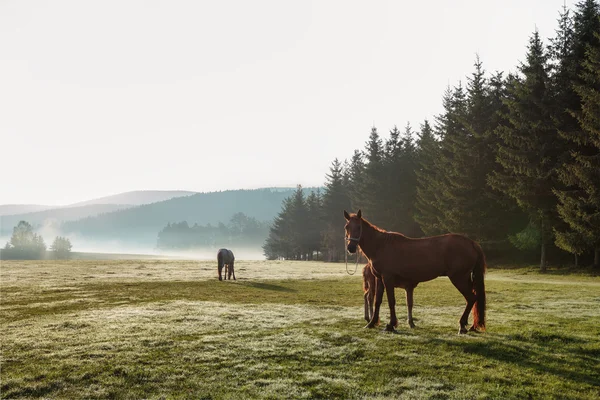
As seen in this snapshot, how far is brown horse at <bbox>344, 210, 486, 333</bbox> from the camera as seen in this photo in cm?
1171

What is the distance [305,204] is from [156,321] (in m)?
93.0

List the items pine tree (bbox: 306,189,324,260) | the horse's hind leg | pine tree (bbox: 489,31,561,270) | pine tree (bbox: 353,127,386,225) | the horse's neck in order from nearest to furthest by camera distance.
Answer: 1. the horse's hind leg
2. the horse's neck
3. pine tree (bbox: 489,31,561,270)
4. pine tree (bbox: 353,127,386,225)
5. pine tree (bbox: 306,189,324,260)

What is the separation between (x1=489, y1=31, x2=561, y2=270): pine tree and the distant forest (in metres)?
0.09

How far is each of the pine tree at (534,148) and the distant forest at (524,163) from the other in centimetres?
9

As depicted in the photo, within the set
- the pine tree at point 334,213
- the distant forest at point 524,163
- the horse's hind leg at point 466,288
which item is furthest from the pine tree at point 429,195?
the horse's hind leg at point 466,288

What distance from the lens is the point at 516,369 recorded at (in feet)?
27.7

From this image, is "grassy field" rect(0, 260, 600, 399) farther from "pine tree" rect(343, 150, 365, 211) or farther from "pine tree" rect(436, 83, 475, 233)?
"pine tree" rect(343, 150, 365, 211)

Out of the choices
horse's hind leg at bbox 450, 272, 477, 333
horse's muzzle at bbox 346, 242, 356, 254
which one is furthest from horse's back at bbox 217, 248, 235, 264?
horse's hind leg at bbox 450, 272, 477, 333

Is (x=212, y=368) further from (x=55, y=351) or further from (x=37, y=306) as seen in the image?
(x=37, y=306)


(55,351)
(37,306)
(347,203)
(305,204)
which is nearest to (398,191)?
(347,203)

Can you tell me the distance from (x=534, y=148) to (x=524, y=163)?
5.55 ft

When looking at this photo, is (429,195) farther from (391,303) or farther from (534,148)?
(391,303)

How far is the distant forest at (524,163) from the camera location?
3303 cm

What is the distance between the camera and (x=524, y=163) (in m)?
38.8
